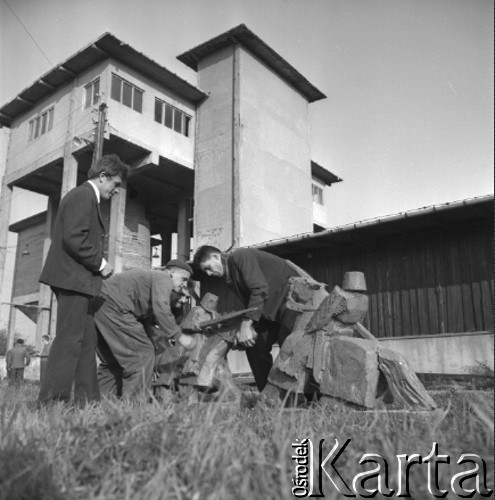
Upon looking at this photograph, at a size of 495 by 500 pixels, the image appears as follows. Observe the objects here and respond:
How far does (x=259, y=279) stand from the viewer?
4.93 metres

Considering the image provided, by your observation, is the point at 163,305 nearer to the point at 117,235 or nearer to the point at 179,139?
the point at 117,235

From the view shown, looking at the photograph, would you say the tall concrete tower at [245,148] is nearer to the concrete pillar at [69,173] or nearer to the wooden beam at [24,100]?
the concrete pillar at [69,173]

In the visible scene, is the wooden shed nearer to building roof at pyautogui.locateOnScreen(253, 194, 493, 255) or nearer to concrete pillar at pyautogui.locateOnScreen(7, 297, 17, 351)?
building roof at pyautogui.locateOnScreen(253, 194, 493, 255)

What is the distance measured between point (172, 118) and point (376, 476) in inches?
825

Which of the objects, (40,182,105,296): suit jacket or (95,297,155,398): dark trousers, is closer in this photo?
(40,182,105,296): suit jacket

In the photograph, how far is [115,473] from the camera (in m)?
1.73

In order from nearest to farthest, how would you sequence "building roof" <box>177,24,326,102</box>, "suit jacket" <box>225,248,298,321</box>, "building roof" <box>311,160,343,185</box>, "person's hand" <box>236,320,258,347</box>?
1. "person's hand" <box>236,320,258,347</box>
2. "suit jacket" <box>225,248,298,321</box>
3. "building roof" <box>177,24,326,102</box>
4. "building roof" <box>311,160,343,185</box>

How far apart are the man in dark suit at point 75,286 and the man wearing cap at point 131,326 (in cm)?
78

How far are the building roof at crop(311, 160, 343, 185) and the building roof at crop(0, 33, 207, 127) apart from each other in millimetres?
8577

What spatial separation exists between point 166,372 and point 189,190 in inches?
725

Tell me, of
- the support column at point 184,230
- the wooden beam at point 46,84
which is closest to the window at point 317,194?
the support column at point 184,230

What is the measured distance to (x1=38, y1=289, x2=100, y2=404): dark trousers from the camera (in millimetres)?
3631

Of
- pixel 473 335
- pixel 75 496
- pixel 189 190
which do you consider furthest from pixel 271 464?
pixel 189 190

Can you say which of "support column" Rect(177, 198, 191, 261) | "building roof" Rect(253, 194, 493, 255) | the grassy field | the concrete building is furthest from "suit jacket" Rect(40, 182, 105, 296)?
"support column" Rect(177, 198, 191, 261)
